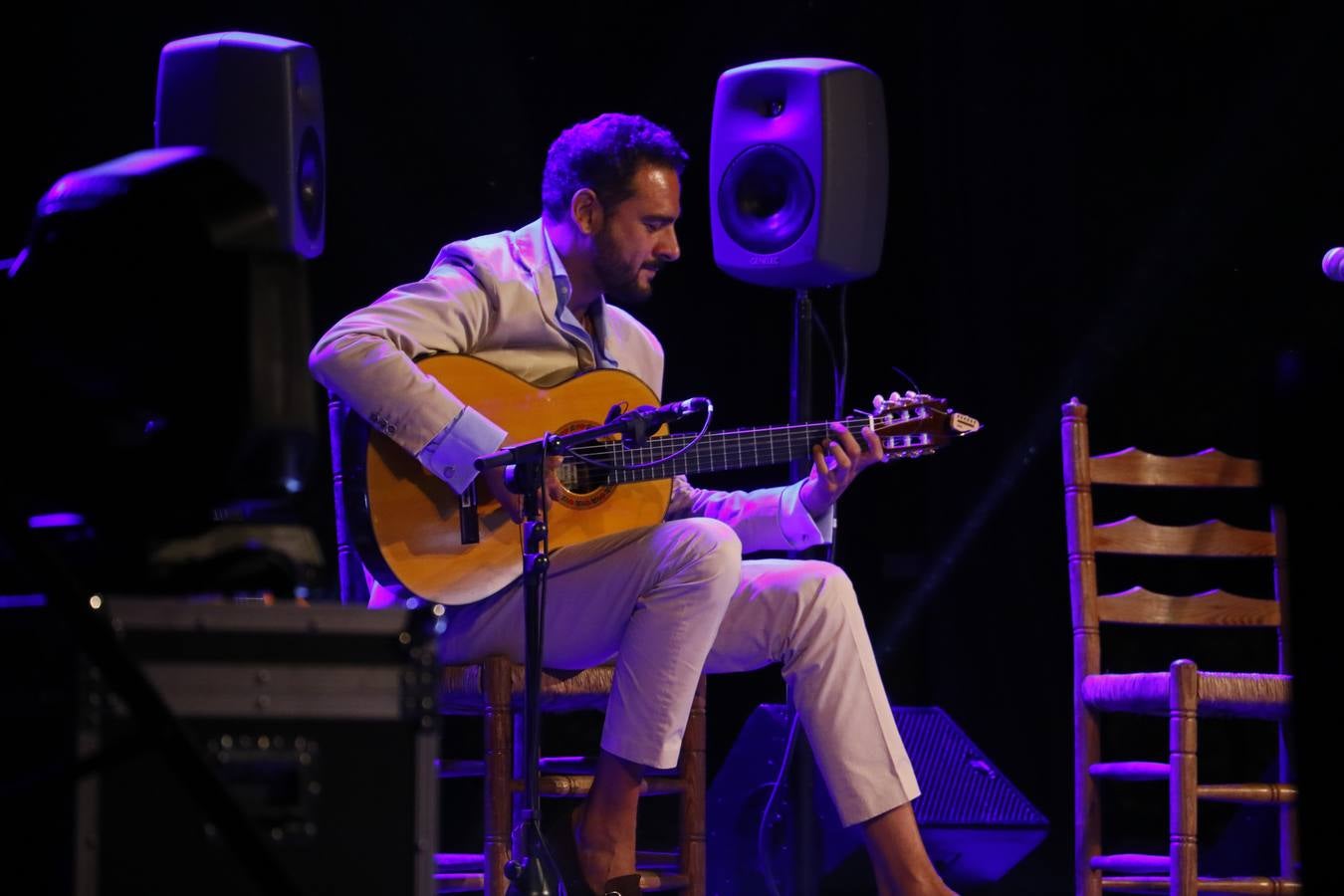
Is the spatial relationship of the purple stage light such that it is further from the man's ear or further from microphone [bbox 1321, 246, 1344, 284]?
microphone [bbox 1321, 246, 1344, 284]

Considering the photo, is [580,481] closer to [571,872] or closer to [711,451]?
[711,451]

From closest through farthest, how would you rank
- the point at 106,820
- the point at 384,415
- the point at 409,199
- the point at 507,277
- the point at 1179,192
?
the point at 106,820 → the point at 384,415 → the point at 507,277 → the point at 409,199 → the point at 1179,192

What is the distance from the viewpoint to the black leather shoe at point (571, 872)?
260 centimetres

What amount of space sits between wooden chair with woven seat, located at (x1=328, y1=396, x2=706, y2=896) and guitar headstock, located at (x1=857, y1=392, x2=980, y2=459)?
56cm

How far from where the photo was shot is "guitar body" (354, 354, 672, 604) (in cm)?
271

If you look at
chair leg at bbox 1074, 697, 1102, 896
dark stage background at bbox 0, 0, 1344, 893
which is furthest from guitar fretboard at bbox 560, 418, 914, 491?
dark stage background at bbox 0, 0, 1344, 893

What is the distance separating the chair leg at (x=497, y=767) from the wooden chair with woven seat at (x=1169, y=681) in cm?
121

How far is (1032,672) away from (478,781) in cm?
142

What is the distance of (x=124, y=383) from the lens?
167 centimetres

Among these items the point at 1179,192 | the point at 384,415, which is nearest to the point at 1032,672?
the point at 1179,192

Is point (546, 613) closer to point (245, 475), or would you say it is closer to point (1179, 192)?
point (245, 475)

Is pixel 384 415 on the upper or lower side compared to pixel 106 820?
upper

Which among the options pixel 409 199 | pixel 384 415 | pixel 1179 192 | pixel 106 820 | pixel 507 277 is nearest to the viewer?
pixel 106 820

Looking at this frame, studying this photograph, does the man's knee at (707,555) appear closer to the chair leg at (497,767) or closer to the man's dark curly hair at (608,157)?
the chair leg at (497,767)
